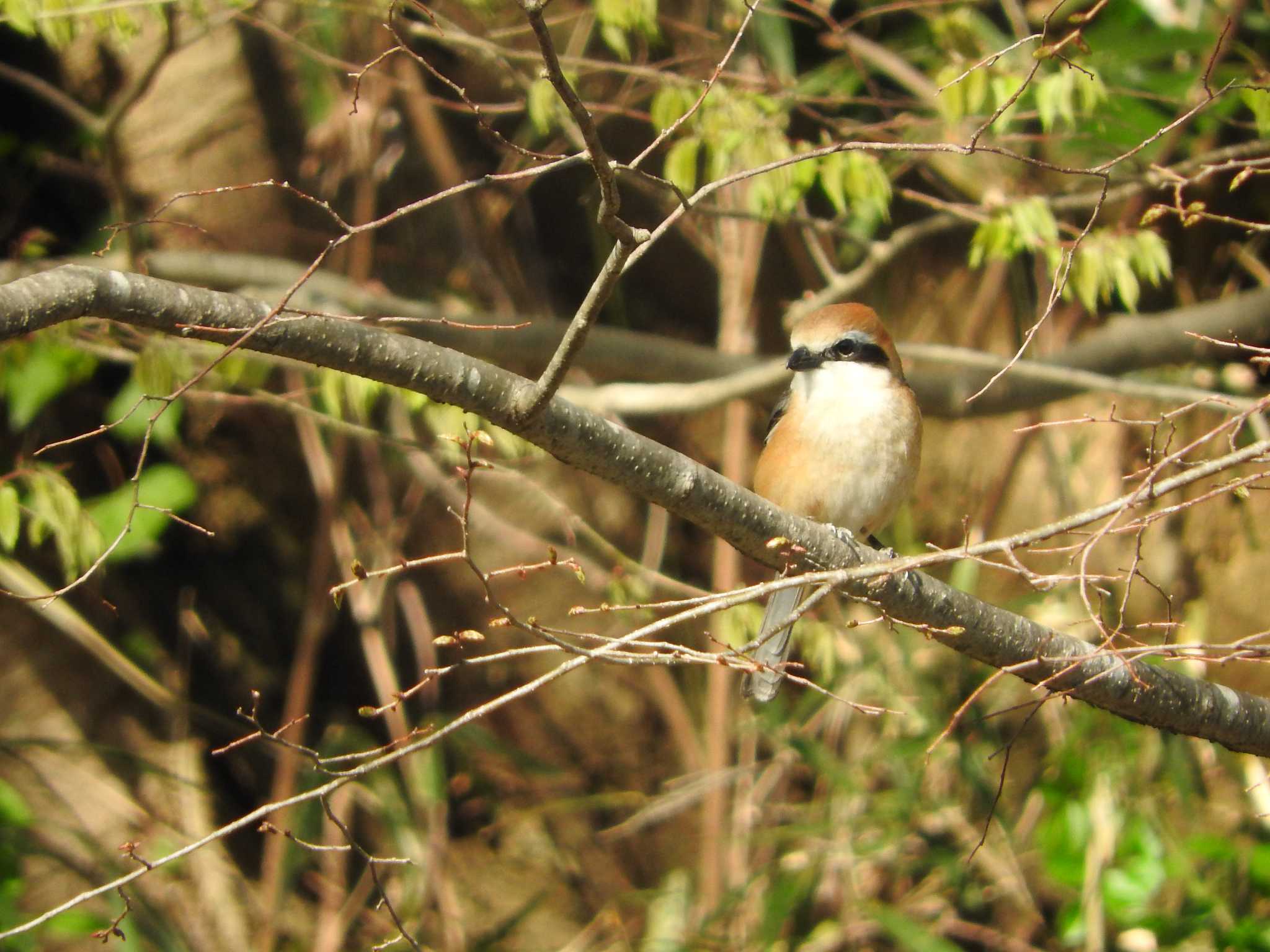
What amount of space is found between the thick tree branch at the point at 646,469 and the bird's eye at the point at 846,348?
2.79 feet

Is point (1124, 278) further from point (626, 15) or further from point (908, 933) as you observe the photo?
point (908, 933)

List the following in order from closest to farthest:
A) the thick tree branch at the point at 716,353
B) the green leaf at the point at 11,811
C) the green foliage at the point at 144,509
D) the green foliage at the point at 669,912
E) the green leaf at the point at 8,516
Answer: the green leaf at the point at 8,516
the green foliage at the point at 144,509
the thick tree branch at the point at 716,353
the green leaf at the point at 11,811
the green foliage at the point at 669,912

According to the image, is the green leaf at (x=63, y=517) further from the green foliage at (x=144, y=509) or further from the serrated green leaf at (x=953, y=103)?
the serrated green leaf at (x=953, y=103)

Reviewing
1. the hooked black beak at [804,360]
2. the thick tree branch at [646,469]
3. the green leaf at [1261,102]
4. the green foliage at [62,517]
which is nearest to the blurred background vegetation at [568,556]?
the hooked black beak at [804,360]

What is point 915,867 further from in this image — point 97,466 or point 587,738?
point 97,466

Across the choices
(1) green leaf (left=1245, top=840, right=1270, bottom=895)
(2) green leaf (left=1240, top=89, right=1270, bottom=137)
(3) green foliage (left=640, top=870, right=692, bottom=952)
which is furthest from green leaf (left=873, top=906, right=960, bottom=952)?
(2) green leaf (left=1240, top=89, right=1270, bottom=137)

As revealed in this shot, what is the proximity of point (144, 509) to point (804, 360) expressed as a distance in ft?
6.79

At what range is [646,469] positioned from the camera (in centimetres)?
194

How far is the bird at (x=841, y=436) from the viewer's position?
3.13 m

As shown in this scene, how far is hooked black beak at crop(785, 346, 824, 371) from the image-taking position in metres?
3.19

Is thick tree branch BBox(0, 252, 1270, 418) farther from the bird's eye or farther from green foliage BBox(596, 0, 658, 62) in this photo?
green foliage BBox(596, 0, 658, 62)

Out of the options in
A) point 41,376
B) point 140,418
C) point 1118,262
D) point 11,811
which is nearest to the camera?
point 1118,262

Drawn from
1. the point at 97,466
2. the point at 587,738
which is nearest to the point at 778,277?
the point at 587,738

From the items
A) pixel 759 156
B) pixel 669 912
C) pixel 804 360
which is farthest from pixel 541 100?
pixel 669 912
